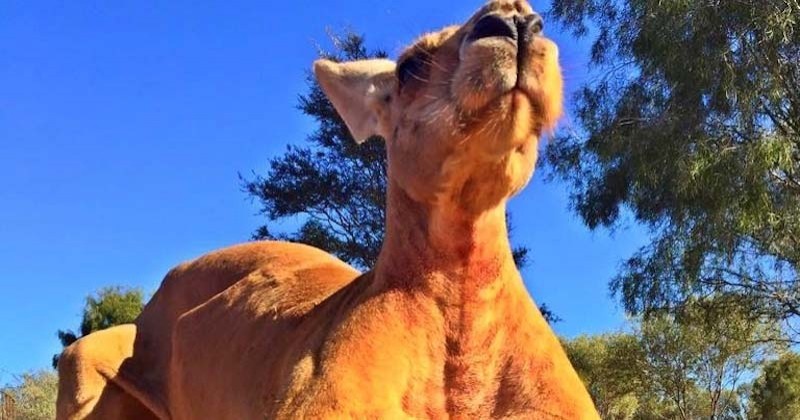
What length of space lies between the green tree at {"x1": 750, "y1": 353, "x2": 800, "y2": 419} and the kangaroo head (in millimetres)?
38179

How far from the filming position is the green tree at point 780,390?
3991 cm

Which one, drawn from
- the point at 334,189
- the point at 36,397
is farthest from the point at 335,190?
the point at 36,397

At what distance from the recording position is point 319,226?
84.4ft

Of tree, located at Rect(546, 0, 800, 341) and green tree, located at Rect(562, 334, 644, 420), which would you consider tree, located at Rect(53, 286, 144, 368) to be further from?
green tree, located at Rect(562, 334, 644, 420)

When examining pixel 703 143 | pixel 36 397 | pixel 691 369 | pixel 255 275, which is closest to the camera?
pixel 255 275

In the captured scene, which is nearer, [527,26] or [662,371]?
[527,26]

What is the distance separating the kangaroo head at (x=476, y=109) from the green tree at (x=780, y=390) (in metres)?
38.2

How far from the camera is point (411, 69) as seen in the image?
4.42 metres

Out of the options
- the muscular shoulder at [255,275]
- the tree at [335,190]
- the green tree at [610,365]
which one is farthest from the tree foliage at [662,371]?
the muscular shoulder at [255,275]

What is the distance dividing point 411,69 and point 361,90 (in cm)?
81

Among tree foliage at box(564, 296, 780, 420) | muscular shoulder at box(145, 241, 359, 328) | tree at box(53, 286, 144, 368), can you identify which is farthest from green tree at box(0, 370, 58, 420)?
muscular shoulder at box(145, 241, 359, 328)

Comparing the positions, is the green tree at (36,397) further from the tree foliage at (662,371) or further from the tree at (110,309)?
the tree foliage at (662,371)

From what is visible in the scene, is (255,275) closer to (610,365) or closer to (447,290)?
(447,290)

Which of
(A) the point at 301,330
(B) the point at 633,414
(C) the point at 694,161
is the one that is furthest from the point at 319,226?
(B) the point at 633,414
